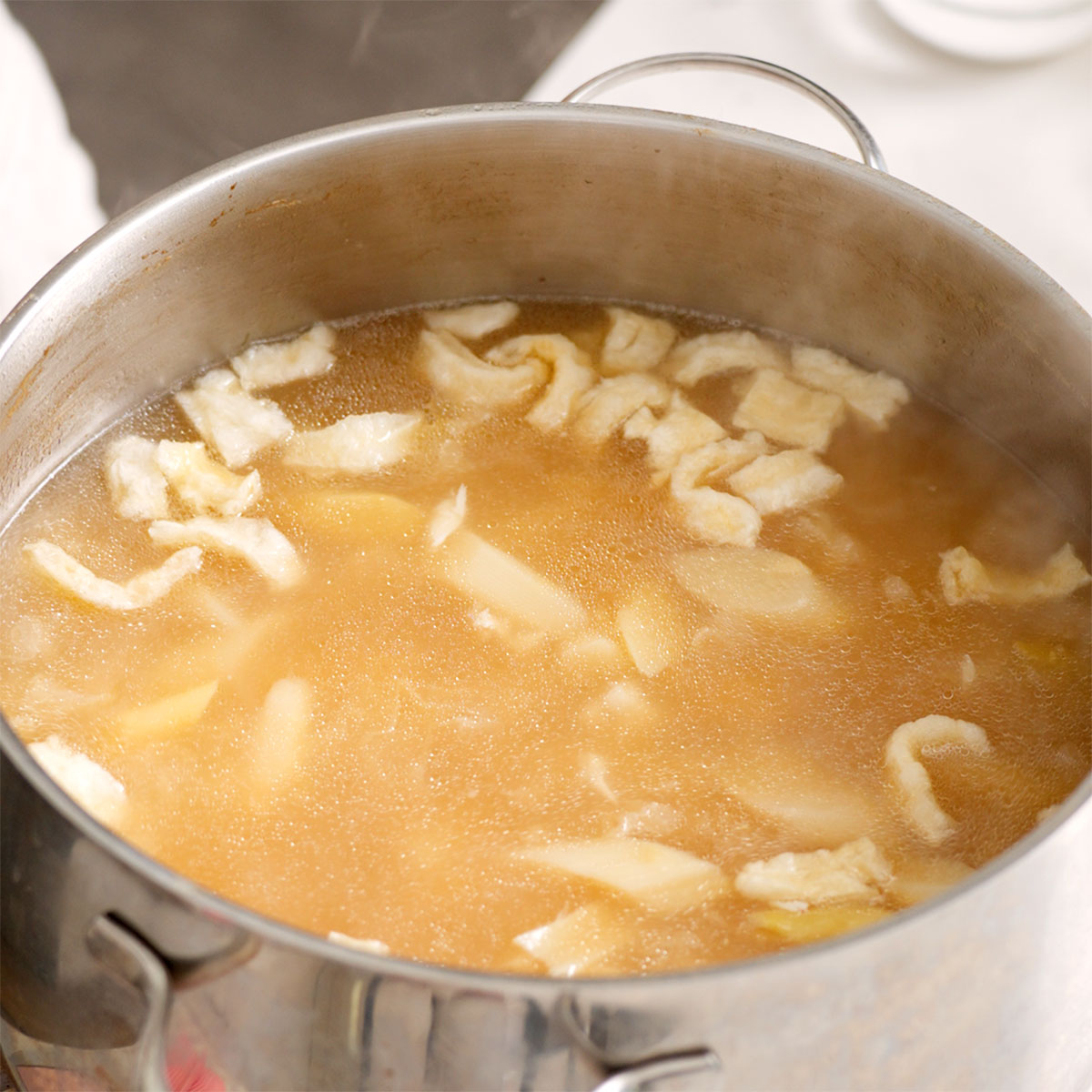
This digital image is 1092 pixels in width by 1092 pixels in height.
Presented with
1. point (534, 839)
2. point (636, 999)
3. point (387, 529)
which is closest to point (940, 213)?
point (387, 529)

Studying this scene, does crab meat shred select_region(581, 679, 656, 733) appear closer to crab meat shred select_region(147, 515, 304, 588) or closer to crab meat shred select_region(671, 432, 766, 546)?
crab meat shred select_region(671, 432, 766, 546)

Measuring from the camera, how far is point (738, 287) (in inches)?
74.7

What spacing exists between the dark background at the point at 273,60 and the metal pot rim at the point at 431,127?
115cm

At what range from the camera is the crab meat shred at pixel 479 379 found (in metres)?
1.80

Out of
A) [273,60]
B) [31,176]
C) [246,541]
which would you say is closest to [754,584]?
[246,541]

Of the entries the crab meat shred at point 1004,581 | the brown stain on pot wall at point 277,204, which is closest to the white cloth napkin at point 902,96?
the crab meat shred at point 1004,581

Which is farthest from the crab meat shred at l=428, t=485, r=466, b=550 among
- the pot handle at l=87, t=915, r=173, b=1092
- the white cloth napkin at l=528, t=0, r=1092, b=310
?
the white cloth napkin at l=528, t=0, r=1092, b=310

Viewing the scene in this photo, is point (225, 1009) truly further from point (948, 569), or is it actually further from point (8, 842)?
point (948, 569)

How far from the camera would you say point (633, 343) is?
6.21 feet

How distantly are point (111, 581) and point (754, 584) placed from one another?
73 cm

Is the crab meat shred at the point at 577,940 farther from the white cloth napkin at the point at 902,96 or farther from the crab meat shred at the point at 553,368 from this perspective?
the white cloth napkin at the point at 902,96

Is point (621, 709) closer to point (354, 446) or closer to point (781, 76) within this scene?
point (354, 446)

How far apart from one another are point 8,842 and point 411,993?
38cm

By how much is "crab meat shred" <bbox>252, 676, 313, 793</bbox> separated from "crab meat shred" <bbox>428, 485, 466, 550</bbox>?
0.25m
